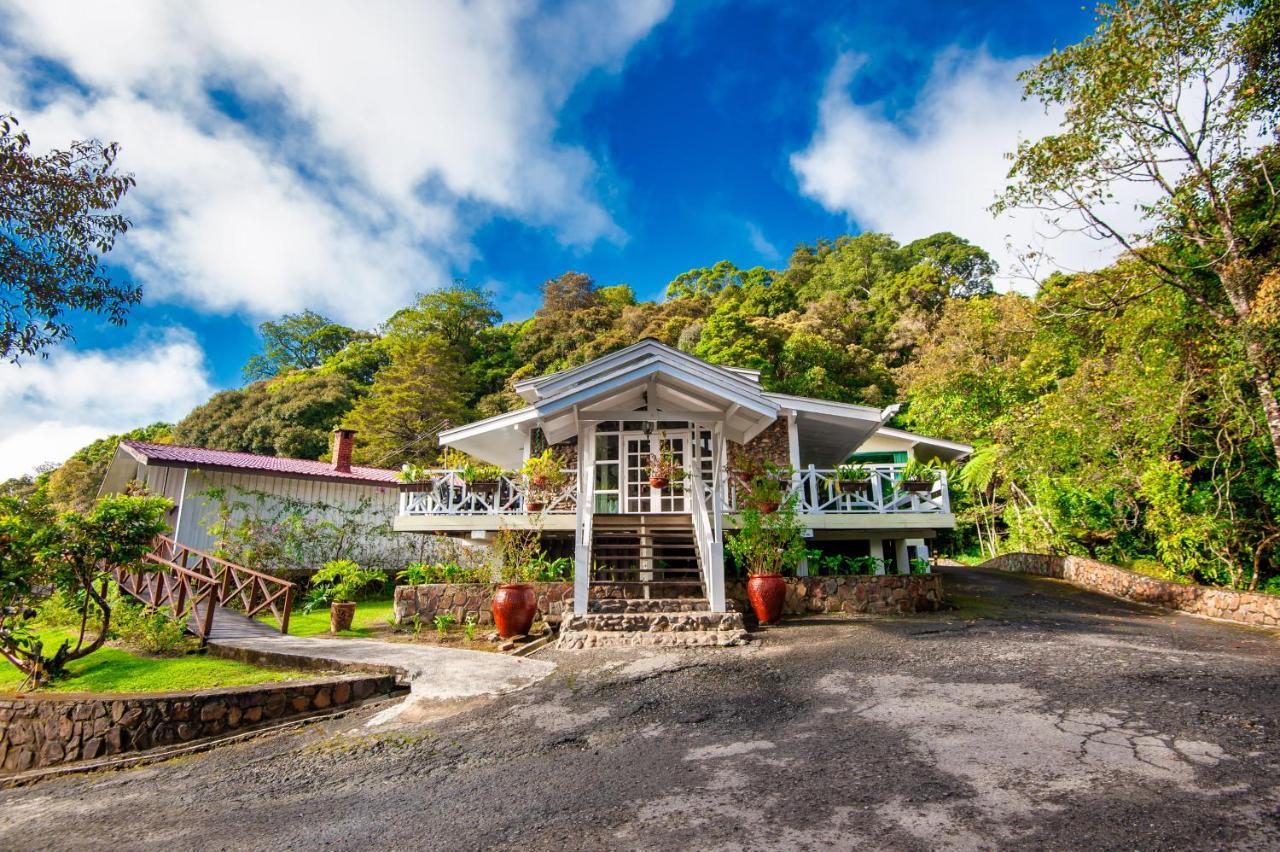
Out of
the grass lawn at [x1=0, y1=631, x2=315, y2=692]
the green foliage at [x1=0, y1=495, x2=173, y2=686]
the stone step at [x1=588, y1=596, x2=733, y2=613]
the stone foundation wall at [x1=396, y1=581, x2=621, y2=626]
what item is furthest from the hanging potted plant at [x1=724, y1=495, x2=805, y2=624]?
the green foliage at [x1=0, y1=495, x2=173, y2=686]

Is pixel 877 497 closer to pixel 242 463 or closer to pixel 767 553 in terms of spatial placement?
pixel 767 553

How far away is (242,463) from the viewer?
55.6 feet

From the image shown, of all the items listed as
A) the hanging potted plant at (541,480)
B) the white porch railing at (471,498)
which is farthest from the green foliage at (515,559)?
the white porch railing at (471,498)

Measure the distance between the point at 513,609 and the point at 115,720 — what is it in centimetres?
453

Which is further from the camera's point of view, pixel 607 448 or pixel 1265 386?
pixel 607 448

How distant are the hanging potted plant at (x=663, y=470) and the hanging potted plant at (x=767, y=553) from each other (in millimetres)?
1801

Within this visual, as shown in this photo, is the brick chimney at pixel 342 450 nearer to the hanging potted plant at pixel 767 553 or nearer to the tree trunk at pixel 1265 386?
the hanging potted plant at pixel 767 553

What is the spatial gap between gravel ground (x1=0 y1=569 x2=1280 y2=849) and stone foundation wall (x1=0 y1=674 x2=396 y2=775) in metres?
0.56

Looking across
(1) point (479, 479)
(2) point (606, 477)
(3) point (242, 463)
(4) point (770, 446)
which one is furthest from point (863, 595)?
(3) point (242, 463)

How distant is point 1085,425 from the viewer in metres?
12.8

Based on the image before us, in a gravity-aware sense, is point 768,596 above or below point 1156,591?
above

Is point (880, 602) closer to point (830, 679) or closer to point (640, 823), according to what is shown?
point (830, 679)

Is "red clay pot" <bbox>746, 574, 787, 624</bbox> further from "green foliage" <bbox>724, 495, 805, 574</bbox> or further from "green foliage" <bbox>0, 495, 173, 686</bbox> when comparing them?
"green foliage" <bbox>0, 495, 173, 686</bbox>

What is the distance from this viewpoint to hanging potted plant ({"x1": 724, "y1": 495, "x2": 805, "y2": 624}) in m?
9.52
